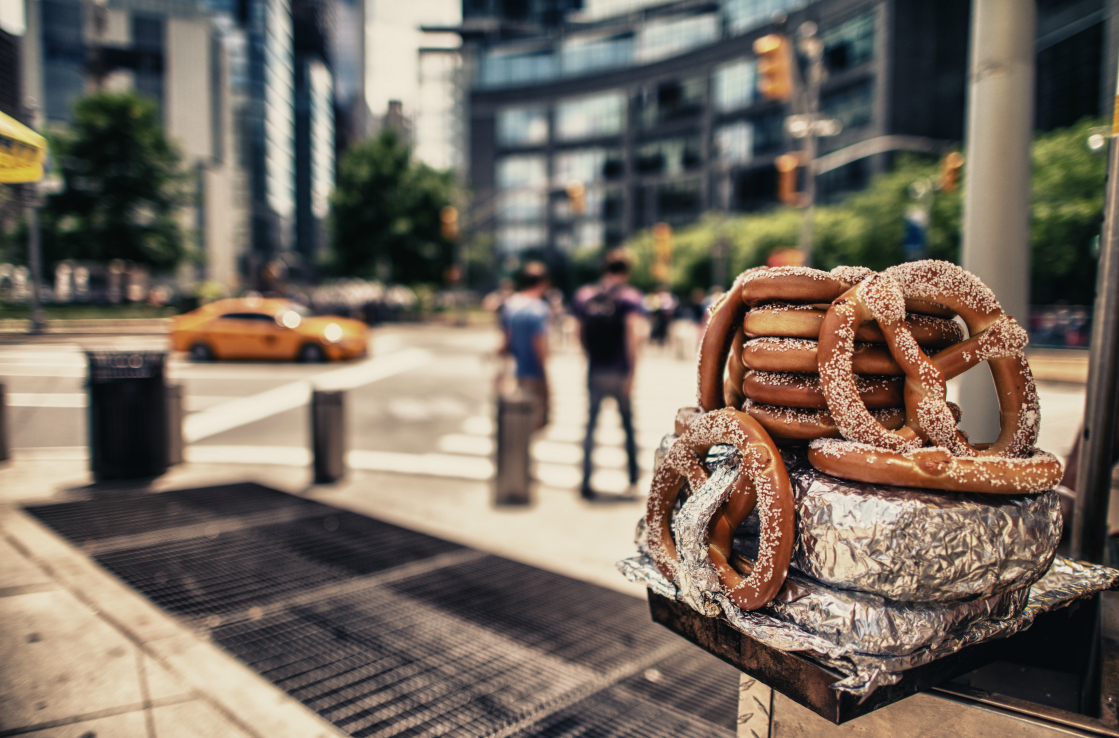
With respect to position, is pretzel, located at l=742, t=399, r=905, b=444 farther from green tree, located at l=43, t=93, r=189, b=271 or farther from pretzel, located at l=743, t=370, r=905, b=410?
green tree, located at l=43, t=93, r=189, b=271

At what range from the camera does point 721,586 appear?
1477 mm

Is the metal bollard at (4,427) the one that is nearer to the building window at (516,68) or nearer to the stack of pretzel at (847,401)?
the stack of pretzel at (847,401)

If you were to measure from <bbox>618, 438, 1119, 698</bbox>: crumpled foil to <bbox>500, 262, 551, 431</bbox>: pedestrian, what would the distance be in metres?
4.92

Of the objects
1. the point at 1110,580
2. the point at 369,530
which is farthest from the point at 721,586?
the point at 369,530

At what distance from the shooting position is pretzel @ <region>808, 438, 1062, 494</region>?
1319mm

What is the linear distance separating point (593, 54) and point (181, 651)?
253ft

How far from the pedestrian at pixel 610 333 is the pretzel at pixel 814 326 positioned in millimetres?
4160

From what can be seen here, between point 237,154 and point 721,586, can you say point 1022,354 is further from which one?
point 237,154

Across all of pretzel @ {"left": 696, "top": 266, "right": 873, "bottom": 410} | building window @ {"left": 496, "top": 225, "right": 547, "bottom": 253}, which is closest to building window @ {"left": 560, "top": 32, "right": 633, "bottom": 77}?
building window @ {"left": 496, "top": 225, "right": 547, "bottom": 253}

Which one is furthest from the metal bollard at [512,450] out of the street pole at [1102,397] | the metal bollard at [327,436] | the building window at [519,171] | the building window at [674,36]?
the building window at [519,171]

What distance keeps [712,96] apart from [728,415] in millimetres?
64716

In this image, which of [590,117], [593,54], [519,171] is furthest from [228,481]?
[519,171]

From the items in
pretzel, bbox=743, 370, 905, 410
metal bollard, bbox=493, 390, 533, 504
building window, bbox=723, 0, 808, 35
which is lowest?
metal bollard, bbox=493, 390, 533, 504

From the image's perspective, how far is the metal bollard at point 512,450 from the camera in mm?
5918
